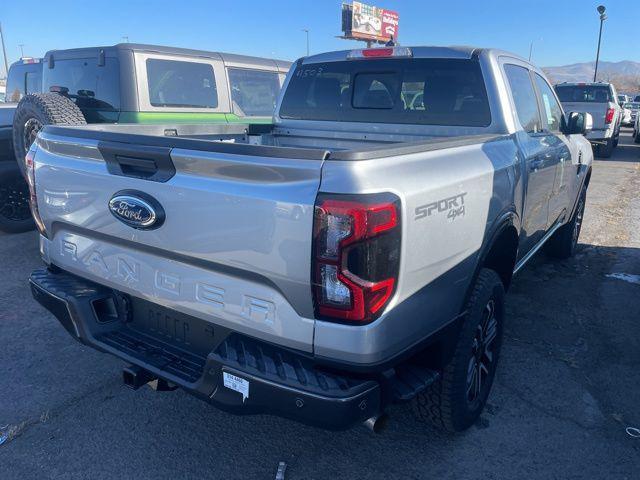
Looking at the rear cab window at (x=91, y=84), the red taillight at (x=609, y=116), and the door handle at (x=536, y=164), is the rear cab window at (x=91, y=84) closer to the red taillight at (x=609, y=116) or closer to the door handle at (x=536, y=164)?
the door handle at (x=536, y=164)

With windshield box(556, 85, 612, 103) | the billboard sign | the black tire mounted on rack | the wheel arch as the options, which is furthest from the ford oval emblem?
the billboard sign

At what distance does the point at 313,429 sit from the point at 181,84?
5.17 m

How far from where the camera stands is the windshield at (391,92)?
137 inches

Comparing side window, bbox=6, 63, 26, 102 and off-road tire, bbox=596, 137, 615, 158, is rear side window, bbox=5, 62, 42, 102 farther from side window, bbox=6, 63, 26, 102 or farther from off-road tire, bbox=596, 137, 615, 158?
off-road tire, bbox=596, 137, 615, 158

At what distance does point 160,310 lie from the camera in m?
2.41

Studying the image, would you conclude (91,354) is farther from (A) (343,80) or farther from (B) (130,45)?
(B) (130,45)

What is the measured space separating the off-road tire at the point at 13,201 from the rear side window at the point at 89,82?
111 centimetres

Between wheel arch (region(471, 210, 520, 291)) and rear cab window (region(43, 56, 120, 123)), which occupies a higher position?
rear cab window (region(43, 56, 120, 123))

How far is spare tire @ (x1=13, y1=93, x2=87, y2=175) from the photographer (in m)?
5.41

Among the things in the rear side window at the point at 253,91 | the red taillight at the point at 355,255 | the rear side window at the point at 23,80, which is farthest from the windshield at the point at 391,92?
the rear side window at the point at 23,80

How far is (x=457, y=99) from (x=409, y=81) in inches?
15.2

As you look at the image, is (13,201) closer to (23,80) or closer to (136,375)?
(23,80)

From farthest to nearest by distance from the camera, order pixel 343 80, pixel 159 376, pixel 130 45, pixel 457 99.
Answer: pixel 130 45, pixel 343 80, pixel 457 99, pixel 159 376

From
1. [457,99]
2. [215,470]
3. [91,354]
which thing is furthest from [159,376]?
[457,99]
